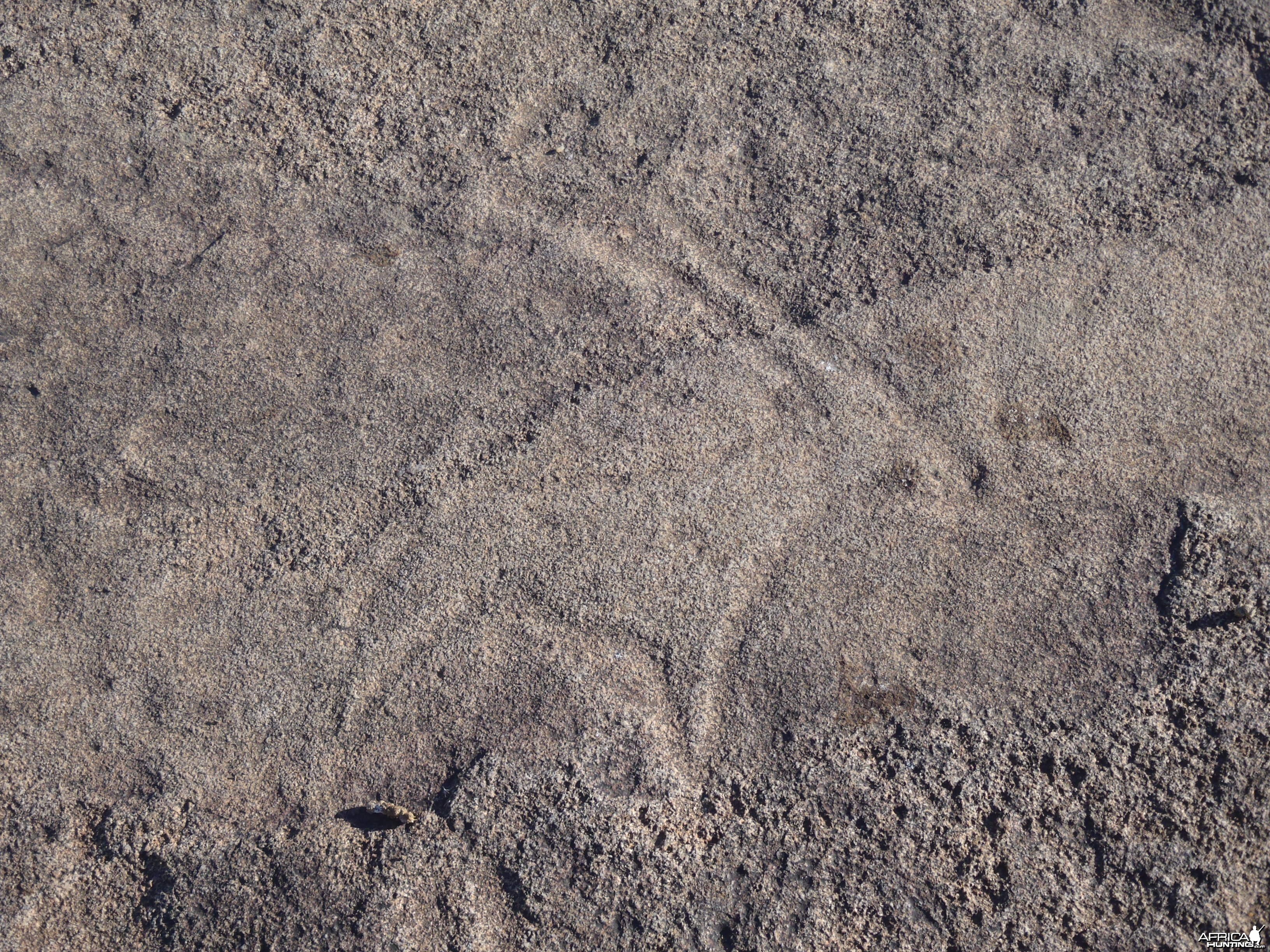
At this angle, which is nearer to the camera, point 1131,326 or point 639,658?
point 639,658

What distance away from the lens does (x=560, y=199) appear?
180cm

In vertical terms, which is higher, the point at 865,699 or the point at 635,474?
the point at 635,474

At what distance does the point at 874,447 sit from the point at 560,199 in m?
0.75

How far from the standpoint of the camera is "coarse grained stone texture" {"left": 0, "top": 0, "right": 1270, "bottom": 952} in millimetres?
1358

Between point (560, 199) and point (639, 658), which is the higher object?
point (560, 199)

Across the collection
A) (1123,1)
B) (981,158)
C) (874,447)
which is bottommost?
(874,447)

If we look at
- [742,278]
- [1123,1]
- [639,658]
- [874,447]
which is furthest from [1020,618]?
[1123,1]

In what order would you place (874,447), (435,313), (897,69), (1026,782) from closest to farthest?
(1026,782) < (874,447) < (435,313) < (897,69)

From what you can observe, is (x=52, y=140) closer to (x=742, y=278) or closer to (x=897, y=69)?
(x=742, y=278)

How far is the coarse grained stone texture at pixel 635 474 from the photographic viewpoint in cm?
136

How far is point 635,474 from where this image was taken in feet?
5.18

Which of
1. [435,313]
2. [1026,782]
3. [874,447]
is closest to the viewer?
[1026,782]

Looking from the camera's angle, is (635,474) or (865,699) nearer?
(865,699)

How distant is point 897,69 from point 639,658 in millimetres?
1243
